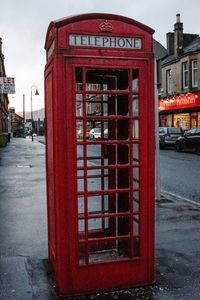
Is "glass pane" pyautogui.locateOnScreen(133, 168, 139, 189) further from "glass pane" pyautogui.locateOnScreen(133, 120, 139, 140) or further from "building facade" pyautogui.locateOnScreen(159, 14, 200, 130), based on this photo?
"building facade" pyautogui.locateOnScreen(159, 14, 200, 130)

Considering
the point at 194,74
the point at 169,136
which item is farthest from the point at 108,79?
the point at 194,74

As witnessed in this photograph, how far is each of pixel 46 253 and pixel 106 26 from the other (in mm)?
3064

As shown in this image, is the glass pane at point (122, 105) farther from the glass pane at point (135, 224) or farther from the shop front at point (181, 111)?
the shop front at point (181, 111)

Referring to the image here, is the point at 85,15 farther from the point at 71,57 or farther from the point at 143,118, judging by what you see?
the point at 143,118

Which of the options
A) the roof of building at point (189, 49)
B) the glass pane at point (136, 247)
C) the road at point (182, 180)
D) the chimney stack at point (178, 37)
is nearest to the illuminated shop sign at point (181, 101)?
the roof of building at point (189, 49)

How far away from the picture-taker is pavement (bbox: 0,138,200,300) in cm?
433

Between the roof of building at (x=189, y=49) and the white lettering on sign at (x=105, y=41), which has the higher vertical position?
the roof of building at (x=189, y=49)

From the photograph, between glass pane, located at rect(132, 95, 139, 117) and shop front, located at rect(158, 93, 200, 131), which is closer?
glass pane, located at rect(132, 95, 139, 117)

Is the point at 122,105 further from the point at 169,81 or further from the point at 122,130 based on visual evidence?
the point at 169,81

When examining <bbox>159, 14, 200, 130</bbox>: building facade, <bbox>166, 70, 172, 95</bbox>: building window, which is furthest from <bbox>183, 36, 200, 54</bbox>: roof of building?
<bbox>166, 70, 172, 95</bbox>: building window

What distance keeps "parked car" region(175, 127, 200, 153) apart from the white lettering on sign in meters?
20.8

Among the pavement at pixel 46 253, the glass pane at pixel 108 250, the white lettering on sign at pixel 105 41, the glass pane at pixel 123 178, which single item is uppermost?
the white lettering on sign at pixel 105 41

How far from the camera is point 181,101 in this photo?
121ft

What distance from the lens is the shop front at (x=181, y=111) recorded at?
114ft
